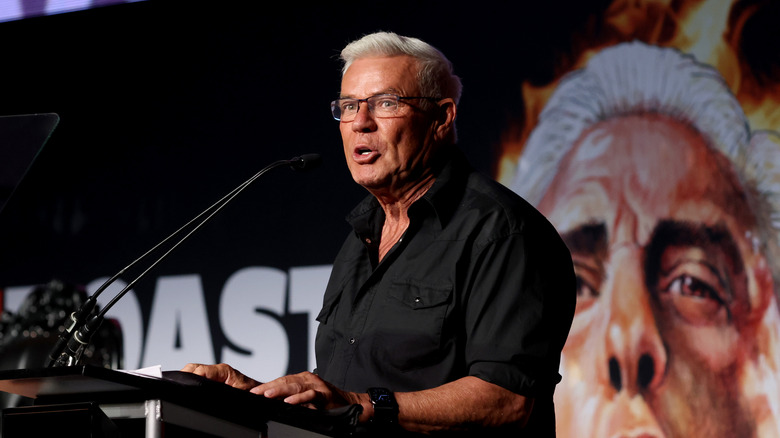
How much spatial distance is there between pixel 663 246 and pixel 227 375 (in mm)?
2487

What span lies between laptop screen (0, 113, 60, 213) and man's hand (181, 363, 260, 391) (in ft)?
2.61

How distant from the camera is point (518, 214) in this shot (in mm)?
2055

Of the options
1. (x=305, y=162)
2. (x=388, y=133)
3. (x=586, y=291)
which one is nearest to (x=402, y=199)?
(x=388, y=133)

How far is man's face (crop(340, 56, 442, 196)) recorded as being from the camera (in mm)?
2326

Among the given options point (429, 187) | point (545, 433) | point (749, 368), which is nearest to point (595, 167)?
point (749, 368)

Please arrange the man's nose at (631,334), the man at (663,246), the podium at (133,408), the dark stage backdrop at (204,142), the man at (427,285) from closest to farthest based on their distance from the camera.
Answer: the podium at (133,408) → the man at (427,285) → the man at (663,246) → the man's nose at (631,334) → the dark stage backdrop at (204,142)

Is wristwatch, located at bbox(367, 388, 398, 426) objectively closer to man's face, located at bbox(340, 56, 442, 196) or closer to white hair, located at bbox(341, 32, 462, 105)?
man's face, located at bbox(340, 56, 442, 196)

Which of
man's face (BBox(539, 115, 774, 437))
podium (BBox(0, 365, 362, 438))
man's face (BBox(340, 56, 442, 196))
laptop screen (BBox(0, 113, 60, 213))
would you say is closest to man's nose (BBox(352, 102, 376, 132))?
man's face (BBox(340, 56, 442, 196))

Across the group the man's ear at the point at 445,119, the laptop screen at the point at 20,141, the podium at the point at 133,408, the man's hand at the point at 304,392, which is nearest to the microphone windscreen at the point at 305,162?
the man's ear at the point at 445,119

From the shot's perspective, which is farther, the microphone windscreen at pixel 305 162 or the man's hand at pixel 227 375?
the microphone windscreen at pixel 305 162

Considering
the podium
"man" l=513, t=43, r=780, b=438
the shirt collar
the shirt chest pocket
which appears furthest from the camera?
"man" l=513, t=43, r=780, b=438

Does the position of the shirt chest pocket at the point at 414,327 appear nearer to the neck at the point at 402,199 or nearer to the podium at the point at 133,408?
the neck at the point at 402,199

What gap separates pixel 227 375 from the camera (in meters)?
1.68

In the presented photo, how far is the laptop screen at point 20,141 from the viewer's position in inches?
86.0
